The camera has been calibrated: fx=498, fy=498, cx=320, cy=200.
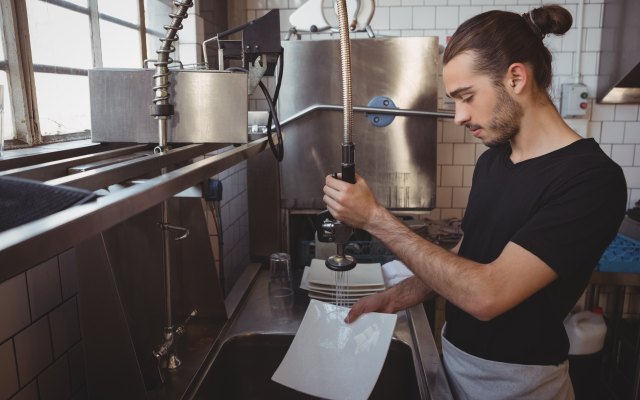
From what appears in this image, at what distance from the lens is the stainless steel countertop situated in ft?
4.32

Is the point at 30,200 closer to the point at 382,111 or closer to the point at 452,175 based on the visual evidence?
the point at 382,111

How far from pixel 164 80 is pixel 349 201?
53cm

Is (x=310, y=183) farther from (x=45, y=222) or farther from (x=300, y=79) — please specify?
(x=45, y=222)

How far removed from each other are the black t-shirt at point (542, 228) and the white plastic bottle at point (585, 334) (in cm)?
174

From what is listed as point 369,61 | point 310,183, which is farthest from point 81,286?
point 369,61

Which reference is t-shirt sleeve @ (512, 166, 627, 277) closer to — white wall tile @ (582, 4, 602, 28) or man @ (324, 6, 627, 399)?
man @ (324, 6, 627, 399)

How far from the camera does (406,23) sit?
10.2 feet

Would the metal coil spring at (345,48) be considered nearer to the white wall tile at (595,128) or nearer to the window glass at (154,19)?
the window glass at (154,19)

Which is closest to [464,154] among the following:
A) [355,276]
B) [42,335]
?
[355,276]

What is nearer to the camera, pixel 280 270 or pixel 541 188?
pixel 541 188

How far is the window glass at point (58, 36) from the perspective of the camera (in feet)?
4.95

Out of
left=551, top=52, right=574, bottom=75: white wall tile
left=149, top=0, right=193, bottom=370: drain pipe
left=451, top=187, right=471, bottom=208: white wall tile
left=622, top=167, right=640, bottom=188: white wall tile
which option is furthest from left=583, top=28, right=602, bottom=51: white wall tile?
left=149, top=0, right=193, bottom=370: drain pipe

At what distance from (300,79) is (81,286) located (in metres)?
1.69

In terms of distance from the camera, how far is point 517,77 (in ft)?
3.93
